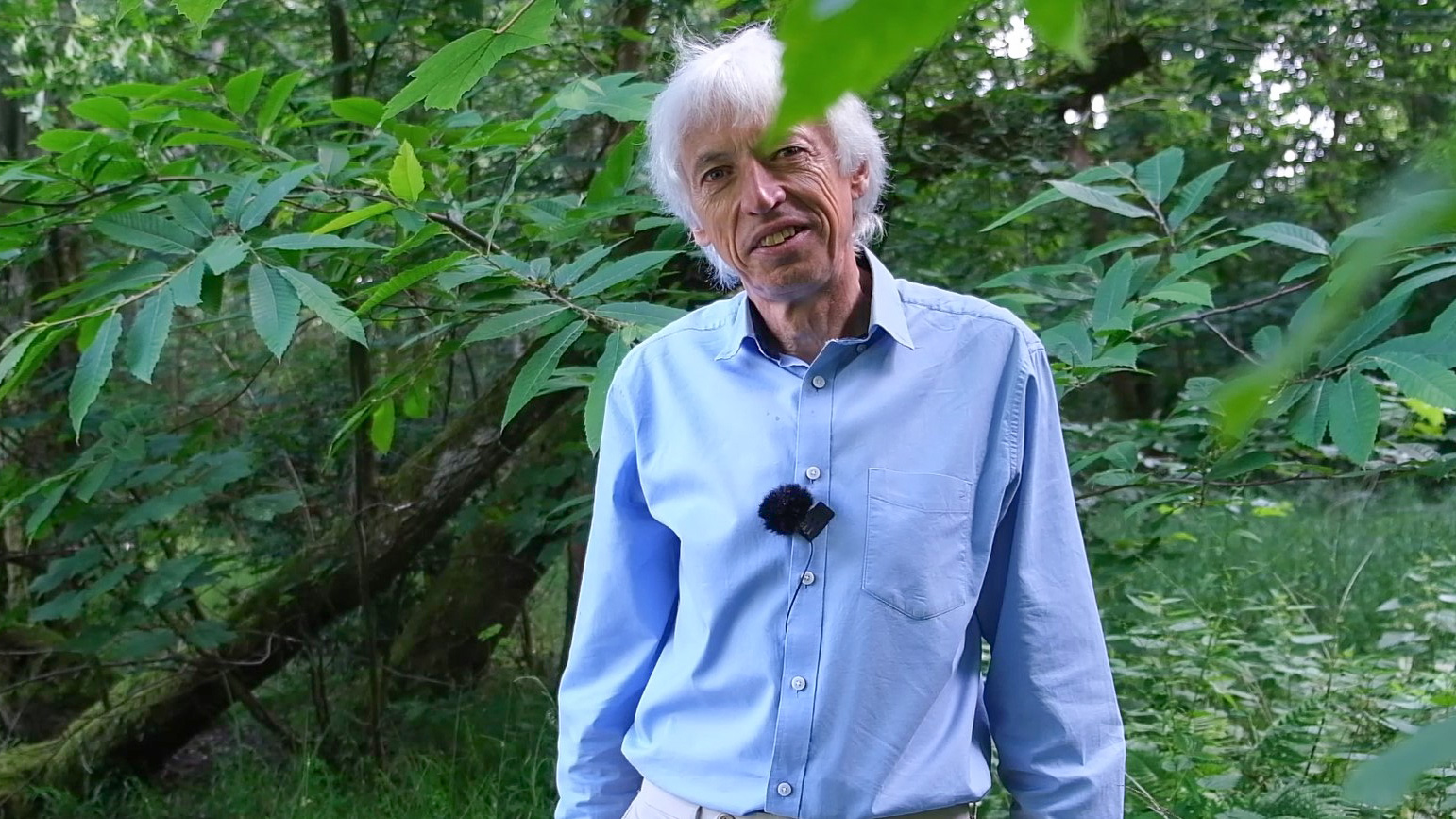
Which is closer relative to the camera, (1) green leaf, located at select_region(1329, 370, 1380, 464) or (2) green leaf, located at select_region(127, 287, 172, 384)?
(1) green leaf, located at select_region(1329, 370, 1380, 464)

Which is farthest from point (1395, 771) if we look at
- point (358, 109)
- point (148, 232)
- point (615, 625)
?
point (358, 109)

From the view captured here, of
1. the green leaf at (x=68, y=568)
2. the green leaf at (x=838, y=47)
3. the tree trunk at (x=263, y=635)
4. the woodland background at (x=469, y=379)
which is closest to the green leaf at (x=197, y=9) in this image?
the woodland background at (x=469, y=379)

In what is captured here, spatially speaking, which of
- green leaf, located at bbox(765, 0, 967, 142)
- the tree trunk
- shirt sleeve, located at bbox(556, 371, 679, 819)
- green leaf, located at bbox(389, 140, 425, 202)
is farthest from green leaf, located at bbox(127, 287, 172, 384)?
green leaf, located at bbox(765, 0, 967, 142)

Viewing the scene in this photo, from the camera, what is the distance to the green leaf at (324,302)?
208 centimetres

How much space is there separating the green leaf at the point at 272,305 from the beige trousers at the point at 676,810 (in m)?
0.93

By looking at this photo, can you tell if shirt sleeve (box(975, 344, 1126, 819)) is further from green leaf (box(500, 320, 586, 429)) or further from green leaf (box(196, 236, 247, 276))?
green leaf (box(196, 236, 247, 276))

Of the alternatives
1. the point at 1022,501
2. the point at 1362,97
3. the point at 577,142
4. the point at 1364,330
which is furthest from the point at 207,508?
the point at 1362,97

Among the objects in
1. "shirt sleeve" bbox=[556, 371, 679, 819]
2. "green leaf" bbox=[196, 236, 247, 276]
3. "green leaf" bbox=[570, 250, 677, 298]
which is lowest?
"shirt sleeve" bbox=[556, 371, 679, 819]

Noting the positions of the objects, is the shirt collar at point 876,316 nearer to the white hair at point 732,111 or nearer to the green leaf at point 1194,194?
the white hair at point 732,111

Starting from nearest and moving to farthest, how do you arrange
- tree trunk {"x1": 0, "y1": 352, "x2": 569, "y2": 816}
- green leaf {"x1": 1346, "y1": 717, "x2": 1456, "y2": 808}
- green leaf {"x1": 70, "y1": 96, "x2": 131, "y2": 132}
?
green leaf {"x1": 1346, "y1": 717, "x2": 1456, "y2": 808}
green leaf {"x1": 70, "y1": 96, "x2": 131, "y2": 132}
tree trunk {"x1": 0, "y1": 352, "x2": 569, "y2": 816}

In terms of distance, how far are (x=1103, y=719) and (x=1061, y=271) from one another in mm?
1058

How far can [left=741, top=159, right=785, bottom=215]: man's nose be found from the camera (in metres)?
1.68

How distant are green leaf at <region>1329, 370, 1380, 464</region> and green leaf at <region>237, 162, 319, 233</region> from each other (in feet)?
5.60

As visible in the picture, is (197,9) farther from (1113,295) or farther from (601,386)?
(1113,295)
